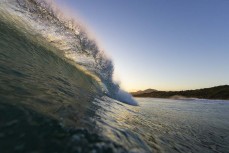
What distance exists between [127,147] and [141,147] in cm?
42

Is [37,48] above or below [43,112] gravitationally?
above

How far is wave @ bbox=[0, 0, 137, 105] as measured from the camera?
36.9 ft

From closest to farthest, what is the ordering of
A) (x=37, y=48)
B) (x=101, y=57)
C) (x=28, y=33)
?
(x=37, y=48) → (x=28, y=33) → (x=101, y=57)

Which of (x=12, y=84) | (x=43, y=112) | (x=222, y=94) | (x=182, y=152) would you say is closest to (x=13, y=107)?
(x=43, y=112)

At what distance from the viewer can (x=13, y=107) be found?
3047mm

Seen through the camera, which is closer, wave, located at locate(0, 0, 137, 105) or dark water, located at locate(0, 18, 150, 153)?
dark water, located at locate(0, 18, 150, 153)

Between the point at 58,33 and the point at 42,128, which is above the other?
the point at 58,33

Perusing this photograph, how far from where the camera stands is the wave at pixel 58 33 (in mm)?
11258

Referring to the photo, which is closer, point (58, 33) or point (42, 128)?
point (42, 128)

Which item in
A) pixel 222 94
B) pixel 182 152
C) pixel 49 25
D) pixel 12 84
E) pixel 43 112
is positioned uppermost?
pixel 222 94

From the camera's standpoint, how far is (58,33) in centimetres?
1212

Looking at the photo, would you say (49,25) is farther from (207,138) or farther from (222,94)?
(222,94)

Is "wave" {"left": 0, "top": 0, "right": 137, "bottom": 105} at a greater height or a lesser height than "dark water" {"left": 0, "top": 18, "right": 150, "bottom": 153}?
greater

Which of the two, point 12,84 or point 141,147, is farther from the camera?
point 12,84
